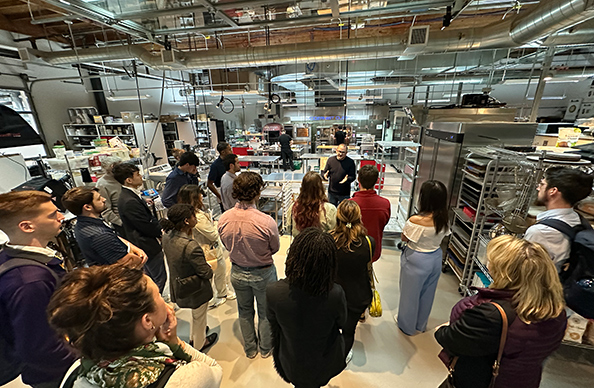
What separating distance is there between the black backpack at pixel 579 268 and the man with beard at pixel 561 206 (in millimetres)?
29

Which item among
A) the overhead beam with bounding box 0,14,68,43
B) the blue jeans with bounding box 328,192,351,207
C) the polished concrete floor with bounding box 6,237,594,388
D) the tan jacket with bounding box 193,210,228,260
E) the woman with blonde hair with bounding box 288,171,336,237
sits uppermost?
the overhead beam with bounding box 0,14,68,43

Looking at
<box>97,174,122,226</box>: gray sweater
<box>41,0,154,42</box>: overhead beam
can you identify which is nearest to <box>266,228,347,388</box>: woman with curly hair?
<box>97,174,122,226</box>: gray sweater

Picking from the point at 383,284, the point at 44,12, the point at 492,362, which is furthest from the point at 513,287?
the point at 44,12

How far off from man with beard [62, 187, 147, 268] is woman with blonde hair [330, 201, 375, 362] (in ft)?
5.44

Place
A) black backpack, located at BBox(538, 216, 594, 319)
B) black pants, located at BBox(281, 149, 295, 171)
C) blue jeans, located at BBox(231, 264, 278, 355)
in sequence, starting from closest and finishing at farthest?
black backpack, located at BBox(538, 216, 594, 319)
blue jeans, located at BBox(231, 264, 278, 355)
black pants, located at BBox(281, 149, 295, 171)

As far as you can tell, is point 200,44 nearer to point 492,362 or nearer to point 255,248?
point 255,248

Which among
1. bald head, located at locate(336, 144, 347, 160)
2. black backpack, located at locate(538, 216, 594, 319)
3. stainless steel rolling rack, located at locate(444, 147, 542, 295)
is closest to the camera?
black backpack, located at locate(538, 216, 594, 319)

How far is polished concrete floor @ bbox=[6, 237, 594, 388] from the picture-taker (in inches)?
81.0

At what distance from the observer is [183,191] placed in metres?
2.34

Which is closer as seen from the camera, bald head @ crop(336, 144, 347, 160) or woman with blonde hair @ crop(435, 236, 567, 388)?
woman with blonde hair @ crop(435, 236, 567, 388)

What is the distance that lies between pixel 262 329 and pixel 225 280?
105 cm

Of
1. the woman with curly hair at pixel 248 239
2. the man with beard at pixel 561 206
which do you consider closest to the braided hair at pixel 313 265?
the woman with curly hair at pixel 248 239

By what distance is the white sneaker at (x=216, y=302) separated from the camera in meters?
2.92

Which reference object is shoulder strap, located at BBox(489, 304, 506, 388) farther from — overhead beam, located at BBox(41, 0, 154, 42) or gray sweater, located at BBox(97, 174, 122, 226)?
overhead beam, located at BBox(41, 0, 154, 42)
